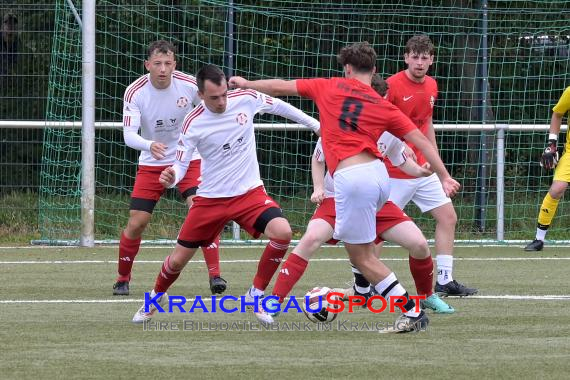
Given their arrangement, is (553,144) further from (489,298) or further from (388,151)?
(388,151)

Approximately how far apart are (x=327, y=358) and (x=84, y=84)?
743 centimetres

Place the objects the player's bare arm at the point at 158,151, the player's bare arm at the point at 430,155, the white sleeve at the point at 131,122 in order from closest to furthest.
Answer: the player's bare arm at the point at 430,155, the player's bare arm at the point at 158,151, the white sleeve at the point at 131,122

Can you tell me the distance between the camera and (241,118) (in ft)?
26.6

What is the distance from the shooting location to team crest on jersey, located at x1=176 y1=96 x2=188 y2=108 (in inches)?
381

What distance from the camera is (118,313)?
826 cm

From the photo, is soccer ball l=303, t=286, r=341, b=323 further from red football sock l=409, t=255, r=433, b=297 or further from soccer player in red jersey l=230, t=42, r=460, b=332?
red football sock l=409, t=255, r=433, b=297

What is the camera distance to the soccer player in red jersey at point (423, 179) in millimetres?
9031

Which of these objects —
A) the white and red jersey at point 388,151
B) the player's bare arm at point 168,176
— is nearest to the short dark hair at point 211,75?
the player's bare arm at point 168,176

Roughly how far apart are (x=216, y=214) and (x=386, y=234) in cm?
110

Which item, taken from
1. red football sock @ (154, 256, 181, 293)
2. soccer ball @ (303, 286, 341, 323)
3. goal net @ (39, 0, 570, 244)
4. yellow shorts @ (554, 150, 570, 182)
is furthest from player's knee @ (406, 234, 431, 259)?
goal net @ (39, 0, 570, 244)

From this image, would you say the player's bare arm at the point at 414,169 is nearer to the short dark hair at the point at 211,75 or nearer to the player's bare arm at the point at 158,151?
the short dark hair at the point at 211,75

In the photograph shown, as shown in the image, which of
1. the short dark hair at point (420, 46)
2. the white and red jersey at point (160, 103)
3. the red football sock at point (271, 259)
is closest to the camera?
the red football sock at point (271, 259)

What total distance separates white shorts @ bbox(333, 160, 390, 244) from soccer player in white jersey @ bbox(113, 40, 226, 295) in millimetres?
2404

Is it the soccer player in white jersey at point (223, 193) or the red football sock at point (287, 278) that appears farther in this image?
the soccer player in white jersey at point (223, 193)
